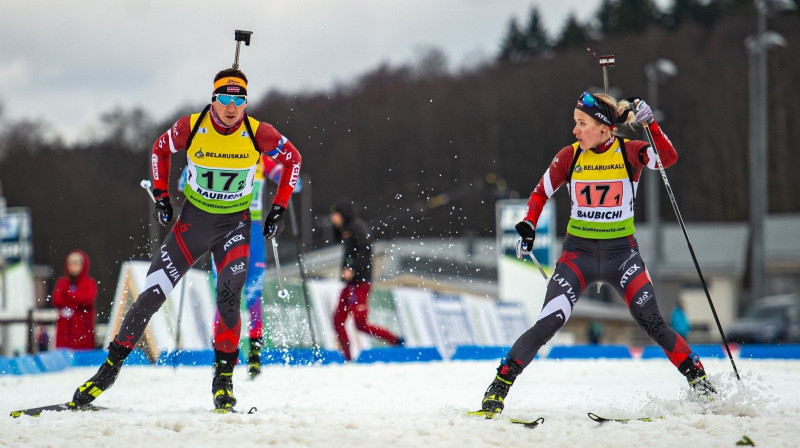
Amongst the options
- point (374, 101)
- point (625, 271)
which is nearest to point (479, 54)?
point (374, 101)

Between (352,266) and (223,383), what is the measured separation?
4.58 meters

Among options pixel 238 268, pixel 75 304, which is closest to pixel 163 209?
pixel 238 268

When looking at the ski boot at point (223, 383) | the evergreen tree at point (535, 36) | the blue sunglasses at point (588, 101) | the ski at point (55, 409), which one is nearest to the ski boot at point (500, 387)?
the ski boot at point (223, 383)

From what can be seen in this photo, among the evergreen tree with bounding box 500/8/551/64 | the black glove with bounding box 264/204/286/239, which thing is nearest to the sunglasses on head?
the black glove with bounding box 264/204/286/239

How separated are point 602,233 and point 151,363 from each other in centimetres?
668

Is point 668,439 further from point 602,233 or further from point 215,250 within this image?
point 215,250

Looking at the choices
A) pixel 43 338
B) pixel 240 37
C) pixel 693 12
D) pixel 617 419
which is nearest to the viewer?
pixel 617 419

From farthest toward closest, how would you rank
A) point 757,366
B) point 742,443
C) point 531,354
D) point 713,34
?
point 713,34
point 757,366
point 531,354
point 742,443

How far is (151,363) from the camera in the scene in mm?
11172

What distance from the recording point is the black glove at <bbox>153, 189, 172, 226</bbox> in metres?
6.29

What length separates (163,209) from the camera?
248 inches

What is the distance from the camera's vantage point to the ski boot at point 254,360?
8.45m

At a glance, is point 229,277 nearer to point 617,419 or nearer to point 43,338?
point 617,419

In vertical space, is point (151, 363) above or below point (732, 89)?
below
